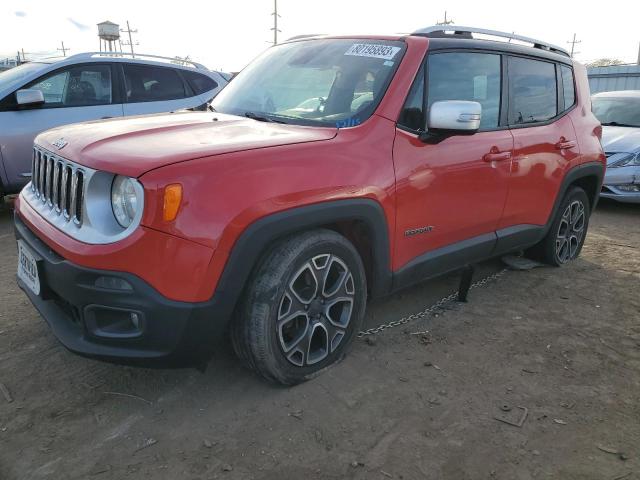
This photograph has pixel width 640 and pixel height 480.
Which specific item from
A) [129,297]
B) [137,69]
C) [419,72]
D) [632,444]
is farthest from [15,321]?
[137,69]

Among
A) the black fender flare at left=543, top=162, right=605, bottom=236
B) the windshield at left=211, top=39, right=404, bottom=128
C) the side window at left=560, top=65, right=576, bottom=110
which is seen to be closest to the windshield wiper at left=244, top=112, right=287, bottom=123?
the windshield at left=211, top=39, right=404, bottom=128

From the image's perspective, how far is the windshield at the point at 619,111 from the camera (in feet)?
26.2

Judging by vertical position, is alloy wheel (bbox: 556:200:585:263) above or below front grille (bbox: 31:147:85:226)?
below

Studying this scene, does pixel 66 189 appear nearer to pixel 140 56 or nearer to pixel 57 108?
pixel 57 108

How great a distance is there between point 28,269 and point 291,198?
1339 millimetres

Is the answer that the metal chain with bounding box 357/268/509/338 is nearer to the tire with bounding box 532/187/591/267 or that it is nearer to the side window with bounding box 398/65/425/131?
the tire with bounding box 532/187/591/267

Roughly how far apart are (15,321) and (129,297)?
169 centimetres

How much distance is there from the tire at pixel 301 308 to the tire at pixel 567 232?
93.7 inches

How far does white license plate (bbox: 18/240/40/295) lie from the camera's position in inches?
94.0

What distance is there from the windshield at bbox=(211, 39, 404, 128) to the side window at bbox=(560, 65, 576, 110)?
1.96m

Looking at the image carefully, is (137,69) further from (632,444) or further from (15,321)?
(632,444)

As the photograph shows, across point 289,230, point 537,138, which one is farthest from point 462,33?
point 289,230

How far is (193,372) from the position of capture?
2.75 m

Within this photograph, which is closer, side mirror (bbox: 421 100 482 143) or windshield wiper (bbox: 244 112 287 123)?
side mirror (bbox: 421 100 482 143)
